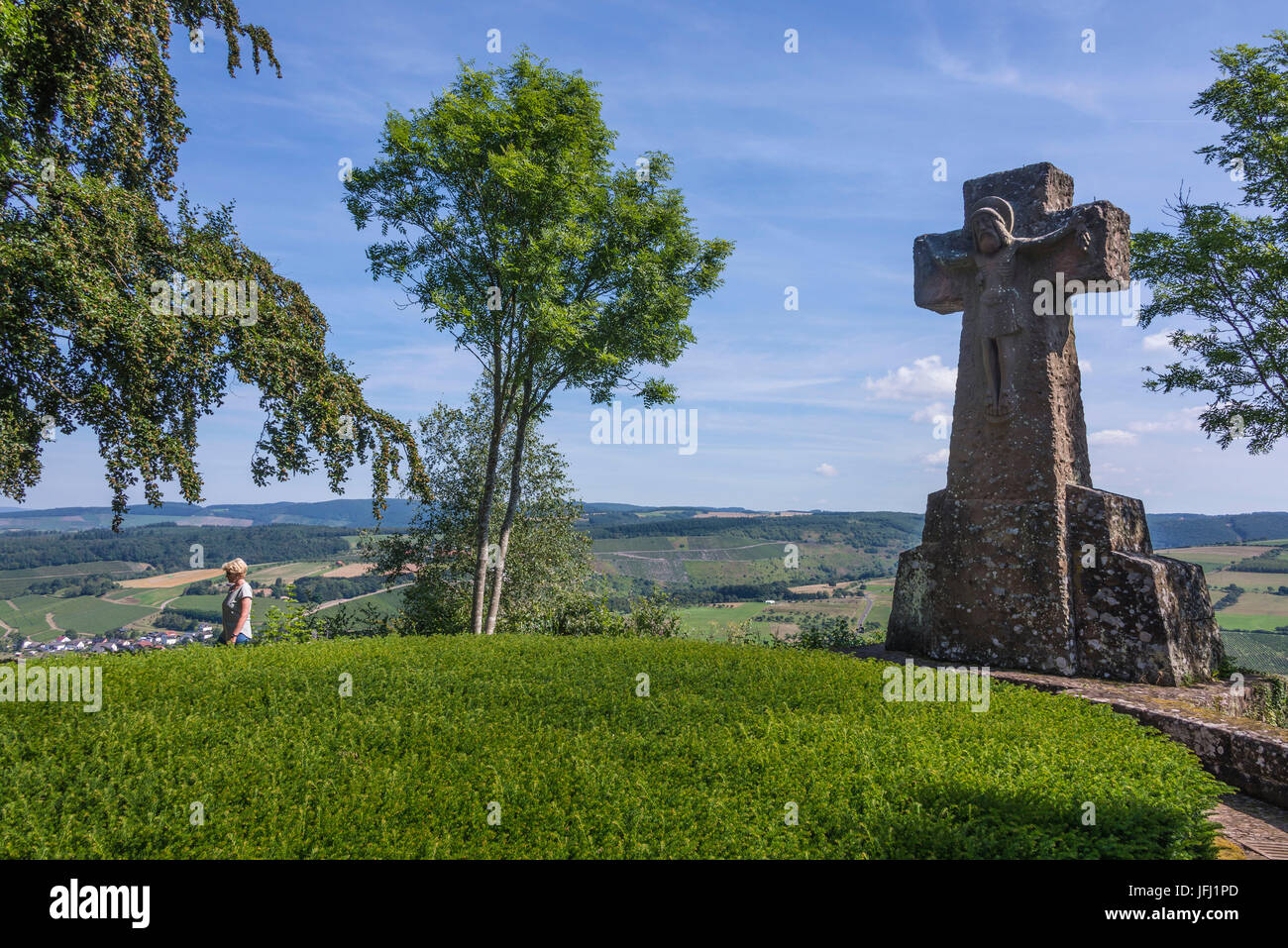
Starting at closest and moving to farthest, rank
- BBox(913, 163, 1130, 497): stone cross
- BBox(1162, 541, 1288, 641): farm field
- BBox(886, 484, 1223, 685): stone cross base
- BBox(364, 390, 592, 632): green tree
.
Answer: BBox(886, 484, 1223, 685): stone cross base < BBox(913, 163, 1130, 497): stone cross < BBox(364, 390, 592, 632): green tree < BBox(1162, 541, 1288, 641): farm field

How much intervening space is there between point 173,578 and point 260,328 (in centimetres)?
4129

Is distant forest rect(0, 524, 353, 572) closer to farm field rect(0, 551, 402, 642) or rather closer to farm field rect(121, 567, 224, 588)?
farm field rect(121, 567, 224, 588)

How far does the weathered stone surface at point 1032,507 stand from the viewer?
25.5 feet

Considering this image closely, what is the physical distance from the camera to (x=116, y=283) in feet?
28.0

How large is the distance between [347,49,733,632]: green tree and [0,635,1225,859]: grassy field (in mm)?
6900

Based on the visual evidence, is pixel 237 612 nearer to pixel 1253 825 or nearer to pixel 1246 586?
pixel 1253 825

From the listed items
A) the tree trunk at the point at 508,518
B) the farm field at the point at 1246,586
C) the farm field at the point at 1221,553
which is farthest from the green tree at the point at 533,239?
the farm field at the point at 1221,553

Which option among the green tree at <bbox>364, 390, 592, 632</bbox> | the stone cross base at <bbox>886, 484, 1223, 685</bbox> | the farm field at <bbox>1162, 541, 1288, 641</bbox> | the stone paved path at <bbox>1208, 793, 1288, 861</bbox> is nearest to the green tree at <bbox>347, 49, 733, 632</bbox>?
the green tree at <bbox>364, 390, 592, 632</bbox>

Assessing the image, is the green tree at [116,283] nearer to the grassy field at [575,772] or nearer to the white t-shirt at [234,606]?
the white t-shirt at [234,606]

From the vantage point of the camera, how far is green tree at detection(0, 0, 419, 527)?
8.09 meters

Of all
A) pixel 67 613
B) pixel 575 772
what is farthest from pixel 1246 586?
pixel 67 613

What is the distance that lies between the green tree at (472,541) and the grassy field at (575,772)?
9488mm
